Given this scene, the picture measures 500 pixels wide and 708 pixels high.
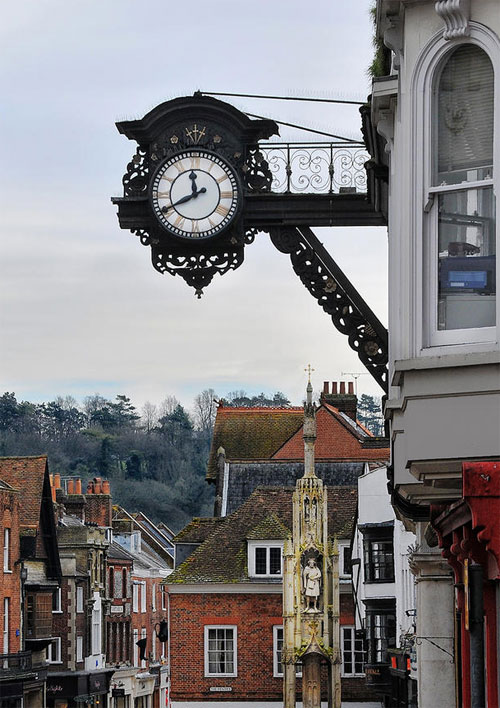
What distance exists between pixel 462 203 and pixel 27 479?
42.1 metres

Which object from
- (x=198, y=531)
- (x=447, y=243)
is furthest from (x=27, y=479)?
(x=447, y=243)

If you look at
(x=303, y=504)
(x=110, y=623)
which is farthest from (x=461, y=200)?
(x=110, y=623)

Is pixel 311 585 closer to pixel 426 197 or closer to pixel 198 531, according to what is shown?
pixel 198 531

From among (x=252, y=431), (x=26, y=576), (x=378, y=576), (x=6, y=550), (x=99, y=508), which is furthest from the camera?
(x=99, y=508)

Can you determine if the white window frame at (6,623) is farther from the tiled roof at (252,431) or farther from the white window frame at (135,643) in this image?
the white window frame at (135,643)

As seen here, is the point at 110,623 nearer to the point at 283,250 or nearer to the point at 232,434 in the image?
the point at 232,434

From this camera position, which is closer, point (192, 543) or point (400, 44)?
point (400, 44)

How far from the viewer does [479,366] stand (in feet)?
22.0

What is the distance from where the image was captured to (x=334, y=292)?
458 inches

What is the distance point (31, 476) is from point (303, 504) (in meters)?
10.2

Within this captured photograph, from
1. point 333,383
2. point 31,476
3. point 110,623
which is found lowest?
point 110,623

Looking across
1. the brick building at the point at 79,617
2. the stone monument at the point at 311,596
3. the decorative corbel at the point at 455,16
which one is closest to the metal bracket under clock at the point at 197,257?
the decorative corbel at the point at 455,16

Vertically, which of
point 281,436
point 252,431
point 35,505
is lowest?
point 35,505

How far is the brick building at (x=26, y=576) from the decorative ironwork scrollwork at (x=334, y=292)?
32.5 metres
